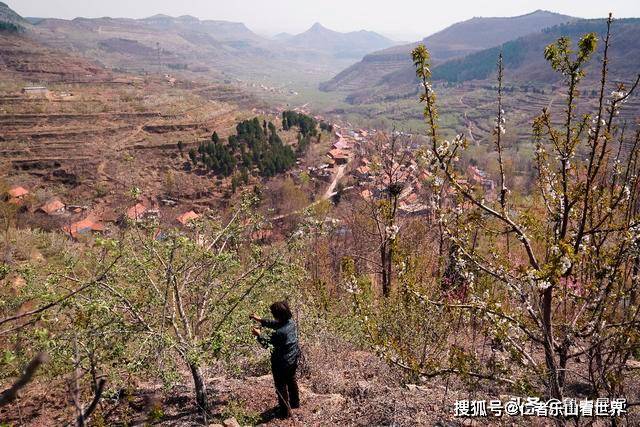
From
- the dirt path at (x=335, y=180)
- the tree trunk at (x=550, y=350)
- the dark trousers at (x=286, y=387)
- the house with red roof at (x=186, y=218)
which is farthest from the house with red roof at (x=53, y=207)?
the tree trunk at (x=550, y=350)

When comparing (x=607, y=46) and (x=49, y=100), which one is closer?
(x=607, y=46)

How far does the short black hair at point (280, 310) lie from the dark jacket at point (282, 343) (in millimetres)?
75

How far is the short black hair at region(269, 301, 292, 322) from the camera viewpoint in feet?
19.0

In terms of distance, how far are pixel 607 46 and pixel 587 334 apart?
2810mm

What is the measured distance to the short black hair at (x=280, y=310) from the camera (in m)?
5.80

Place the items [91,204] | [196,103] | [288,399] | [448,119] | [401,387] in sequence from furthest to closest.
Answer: [448,119], [196,103], [91,204], [401,387], [288,399]

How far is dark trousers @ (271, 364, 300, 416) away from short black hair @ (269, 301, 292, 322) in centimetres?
72

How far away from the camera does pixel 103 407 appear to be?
598 centimetres

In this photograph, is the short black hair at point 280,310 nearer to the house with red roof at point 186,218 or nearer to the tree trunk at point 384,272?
the house with red roof at point 186,218

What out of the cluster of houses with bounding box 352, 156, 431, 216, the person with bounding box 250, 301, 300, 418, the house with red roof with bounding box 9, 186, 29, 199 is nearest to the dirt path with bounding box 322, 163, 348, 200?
the cluster of houses with bounding box 352, 156, 431, 216

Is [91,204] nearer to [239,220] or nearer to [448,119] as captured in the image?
[239,220]

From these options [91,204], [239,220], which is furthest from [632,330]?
[91,204]

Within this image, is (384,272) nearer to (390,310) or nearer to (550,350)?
(390,310)

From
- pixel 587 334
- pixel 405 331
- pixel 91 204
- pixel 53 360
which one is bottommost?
pixel 91 204
